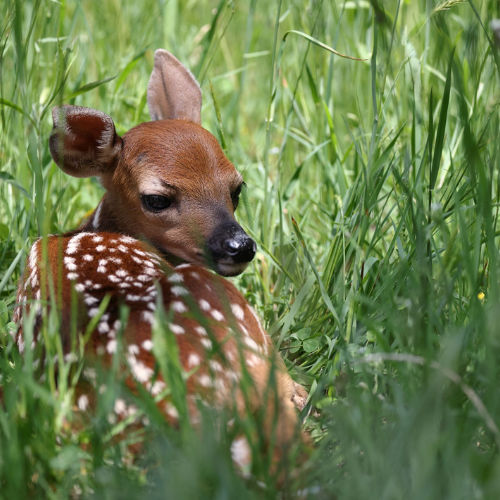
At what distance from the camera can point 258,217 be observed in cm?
404

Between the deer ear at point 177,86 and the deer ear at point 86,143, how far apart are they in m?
0.56

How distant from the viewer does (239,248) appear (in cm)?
308

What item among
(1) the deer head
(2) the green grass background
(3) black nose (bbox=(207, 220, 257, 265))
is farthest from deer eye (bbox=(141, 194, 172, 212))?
(2) the green grass background

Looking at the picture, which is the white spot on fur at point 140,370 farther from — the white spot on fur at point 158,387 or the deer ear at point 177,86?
the deer ear at point 177,86

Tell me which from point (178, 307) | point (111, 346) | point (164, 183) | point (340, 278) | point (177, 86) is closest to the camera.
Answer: point (111, 346)

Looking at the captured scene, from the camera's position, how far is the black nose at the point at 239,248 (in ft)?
10.1

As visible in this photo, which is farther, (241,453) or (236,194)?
(236,194)

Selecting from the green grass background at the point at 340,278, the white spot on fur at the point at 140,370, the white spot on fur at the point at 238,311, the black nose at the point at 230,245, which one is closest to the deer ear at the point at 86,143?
the green grass background at the point at 340,278

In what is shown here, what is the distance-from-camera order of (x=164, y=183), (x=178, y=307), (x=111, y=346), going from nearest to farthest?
(x=111, y=346), (x=178, y=307), (x=164, y=183)

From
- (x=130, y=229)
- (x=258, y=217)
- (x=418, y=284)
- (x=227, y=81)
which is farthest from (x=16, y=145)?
(x=418, y=284)

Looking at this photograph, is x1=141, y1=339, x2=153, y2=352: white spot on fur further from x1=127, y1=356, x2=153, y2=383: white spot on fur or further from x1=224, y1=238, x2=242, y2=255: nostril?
x1=224, y1=238, x2=242, y2=255: nostril

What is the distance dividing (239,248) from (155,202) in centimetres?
47

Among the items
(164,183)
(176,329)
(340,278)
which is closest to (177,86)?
(164,183)

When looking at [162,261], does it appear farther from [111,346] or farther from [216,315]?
[111,346]
